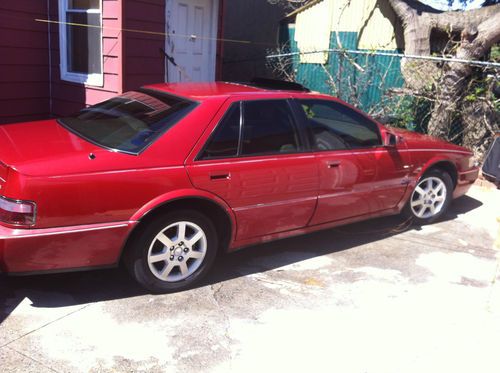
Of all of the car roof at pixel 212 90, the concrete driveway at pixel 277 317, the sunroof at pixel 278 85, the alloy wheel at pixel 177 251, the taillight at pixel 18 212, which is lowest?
the concrete driveway at pixel 277 317

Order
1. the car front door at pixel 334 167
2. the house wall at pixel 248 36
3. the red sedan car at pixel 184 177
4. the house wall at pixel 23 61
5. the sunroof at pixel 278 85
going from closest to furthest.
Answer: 1. the red sedan car at pixel 184 177
2. the car front door at pixel 334 167
3. the sunroof at pixel 278 85
4. the house wall at pixel 23 61
5. the house wall at pixel 248 36

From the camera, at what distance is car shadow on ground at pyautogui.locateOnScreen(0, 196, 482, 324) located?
3.64m

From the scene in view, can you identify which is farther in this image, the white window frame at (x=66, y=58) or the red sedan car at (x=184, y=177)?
the white window frame at (x=66, y=58)

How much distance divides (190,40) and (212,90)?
178 inches

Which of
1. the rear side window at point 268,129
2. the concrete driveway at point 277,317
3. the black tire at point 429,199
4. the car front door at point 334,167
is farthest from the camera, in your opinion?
the black tire at point 429,199

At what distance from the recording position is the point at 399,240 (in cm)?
515

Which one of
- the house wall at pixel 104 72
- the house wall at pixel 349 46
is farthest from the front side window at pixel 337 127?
the house wall at pixel 349 46

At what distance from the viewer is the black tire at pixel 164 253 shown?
3.53m

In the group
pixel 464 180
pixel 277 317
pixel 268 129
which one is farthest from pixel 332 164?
pixel 464 180

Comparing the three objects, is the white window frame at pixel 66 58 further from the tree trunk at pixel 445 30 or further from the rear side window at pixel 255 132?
the tree trunk at pixel 445 30

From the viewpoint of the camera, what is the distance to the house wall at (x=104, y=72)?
7027 millimetres

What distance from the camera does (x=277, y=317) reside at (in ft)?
11.7

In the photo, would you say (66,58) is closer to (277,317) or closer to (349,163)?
(349,163)

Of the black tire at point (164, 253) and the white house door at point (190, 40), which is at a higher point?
the white house door at point (190, 40)
